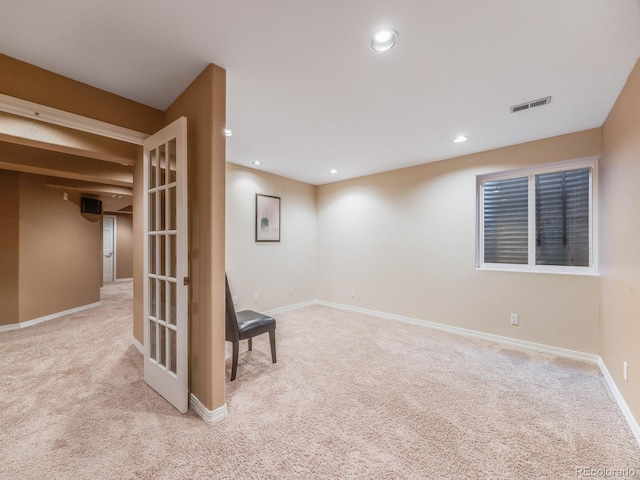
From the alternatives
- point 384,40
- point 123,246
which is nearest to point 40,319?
point 123,246

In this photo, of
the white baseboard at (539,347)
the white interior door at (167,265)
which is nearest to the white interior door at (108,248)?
the white interior door at (167,265)

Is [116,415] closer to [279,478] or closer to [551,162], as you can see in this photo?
[279,478]

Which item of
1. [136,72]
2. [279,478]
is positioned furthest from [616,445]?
[136,72]

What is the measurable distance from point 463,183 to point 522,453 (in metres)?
3.05

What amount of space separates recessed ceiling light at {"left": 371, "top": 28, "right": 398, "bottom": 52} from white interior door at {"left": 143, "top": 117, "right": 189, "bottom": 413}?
138 cm

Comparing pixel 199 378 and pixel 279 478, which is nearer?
pixel 279 478

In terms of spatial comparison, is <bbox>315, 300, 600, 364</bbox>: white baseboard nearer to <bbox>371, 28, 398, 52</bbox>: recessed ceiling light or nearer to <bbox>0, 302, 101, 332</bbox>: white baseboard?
<bbox>371, 28, 398, 52</bbox>: recessed ceiling light

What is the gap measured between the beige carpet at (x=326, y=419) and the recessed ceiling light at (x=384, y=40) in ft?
8.19

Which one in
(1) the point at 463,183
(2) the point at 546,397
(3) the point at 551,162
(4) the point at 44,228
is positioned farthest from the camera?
(4) the point at 44,228

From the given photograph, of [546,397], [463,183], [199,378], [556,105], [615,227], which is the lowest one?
[546,397]

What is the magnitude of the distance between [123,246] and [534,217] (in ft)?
34.1

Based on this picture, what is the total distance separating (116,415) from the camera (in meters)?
1.90

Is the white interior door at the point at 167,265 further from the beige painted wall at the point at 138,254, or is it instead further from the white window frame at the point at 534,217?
the white window frame at the point at 534,217

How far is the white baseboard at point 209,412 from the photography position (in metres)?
1.82
